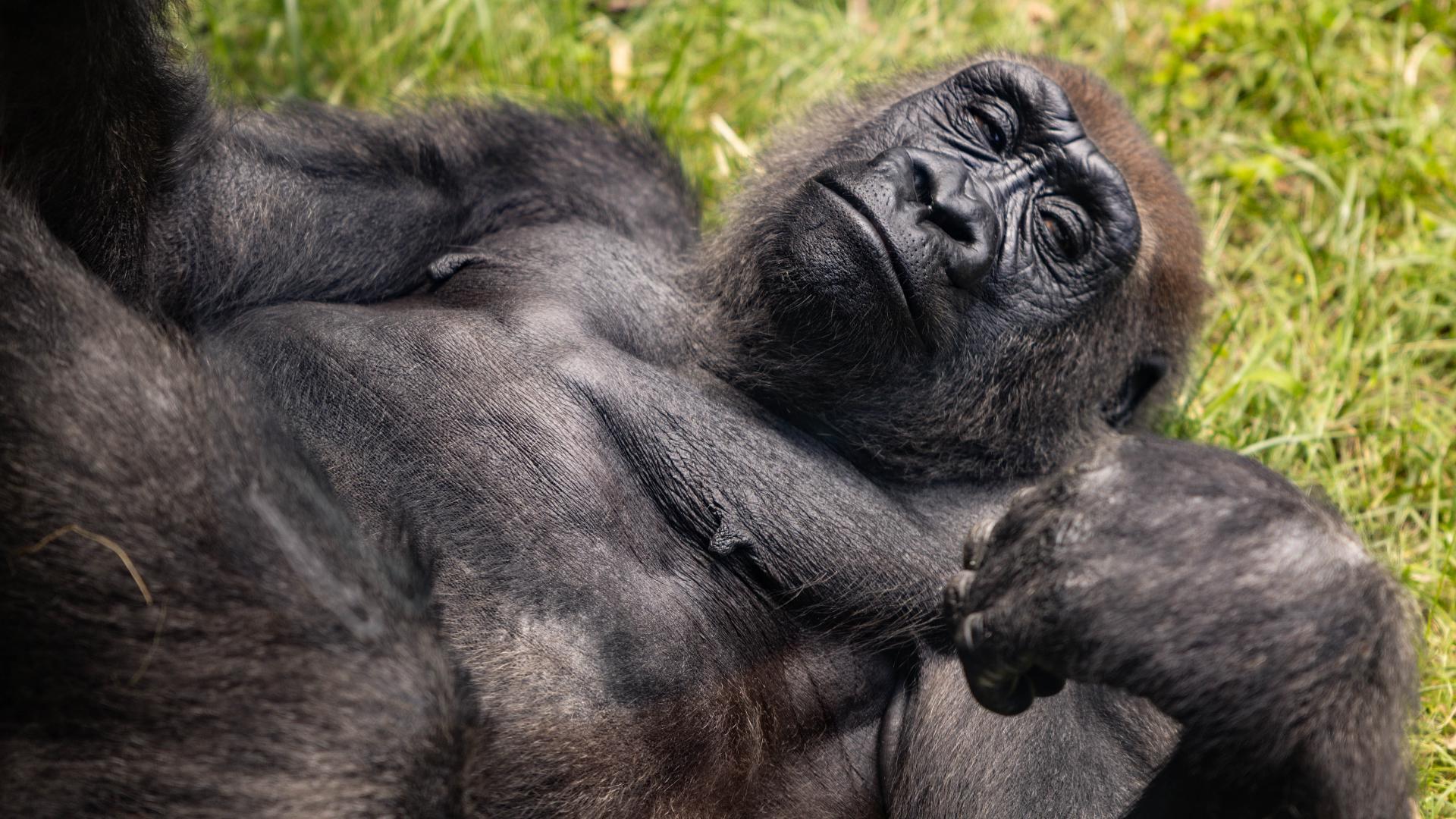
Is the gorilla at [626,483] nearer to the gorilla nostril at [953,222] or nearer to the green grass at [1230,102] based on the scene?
the gorilla nostril at [953,222]

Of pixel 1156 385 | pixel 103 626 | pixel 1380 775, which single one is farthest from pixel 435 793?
pixel 1156 385

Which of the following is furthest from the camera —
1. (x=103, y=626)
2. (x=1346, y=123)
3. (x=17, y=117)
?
(x=1346, y=123)

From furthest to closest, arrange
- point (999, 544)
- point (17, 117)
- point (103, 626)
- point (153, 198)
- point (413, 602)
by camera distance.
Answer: point (153, 198) < point (17, 117) < point (999, 544) < point (413, 602) < point (103, 626)

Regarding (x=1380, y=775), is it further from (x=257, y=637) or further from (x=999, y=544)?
(x=257, y=637)

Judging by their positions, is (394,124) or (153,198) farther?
(394,124)

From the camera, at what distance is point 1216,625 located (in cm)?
269

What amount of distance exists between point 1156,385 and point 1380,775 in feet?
6.38

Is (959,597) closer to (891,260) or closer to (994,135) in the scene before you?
(891,260)

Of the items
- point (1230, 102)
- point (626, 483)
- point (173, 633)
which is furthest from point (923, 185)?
point (1230, 102)

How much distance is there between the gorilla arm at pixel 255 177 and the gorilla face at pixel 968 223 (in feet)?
3.03

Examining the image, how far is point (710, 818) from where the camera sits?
10.7 feet

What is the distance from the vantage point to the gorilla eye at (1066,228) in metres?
4.12

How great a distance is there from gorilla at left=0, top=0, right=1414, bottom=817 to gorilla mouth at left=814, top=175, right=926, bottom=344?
0.04 ft

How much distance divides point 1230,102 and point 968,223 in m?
3.30
